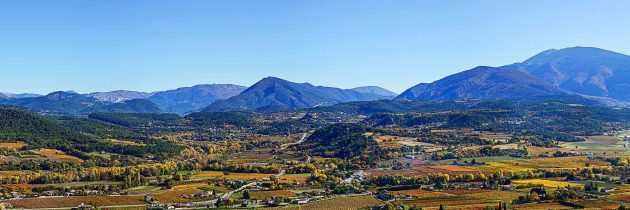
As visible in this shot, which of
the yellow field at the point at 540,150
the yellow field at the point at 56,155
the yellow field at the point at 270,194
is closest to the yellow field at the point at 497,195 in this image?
the yellow field at the point at 270,194

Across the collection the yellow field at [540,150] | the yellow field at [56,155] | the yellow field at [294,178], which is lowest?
the yellow field at [294,178]

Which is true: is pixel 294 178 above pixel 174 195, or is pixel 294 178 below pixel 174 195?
above

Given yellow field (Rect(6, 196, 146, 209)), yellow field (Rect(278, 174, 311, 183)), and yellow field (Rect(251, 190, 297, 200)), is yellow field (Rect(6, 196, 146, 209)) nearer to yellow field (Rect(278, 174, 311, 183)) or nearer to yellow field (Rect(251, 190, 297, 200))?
yellow field (Rect(251, 190, 297, 200))

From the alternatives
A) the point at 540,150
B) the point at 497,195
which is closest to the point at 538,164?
the point at 540,150

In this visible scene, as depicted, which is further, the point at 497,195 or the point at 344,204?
the point at 497,195

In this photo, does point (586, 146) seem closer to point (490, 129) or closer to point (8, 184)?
point (490, 129)

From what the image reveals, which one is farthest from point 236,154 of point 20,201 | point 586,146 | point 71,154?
point 586,146

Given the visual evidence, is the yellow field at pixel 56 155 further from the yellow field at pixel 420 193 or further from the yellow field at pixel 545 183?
the yellow field at pixel 545 183

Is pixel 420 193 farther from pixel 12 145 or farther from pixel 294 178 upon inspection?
pixel 12 145
